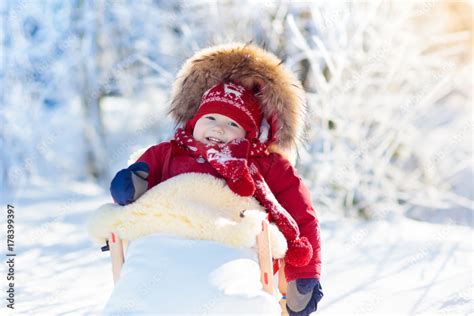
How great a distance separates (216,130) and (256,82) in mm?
318

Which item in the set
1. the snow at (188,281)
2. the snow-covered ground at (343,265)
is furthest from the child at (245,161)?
the snow-covered ground at (343,265)

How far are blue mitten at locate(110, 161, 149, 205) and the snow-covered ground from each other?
0.93m

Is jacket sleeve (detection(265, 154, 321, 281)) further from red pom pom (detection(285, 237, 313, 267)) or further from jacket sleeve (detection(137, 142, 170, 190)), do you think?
jacket sleeve (detection(137, 142, 170, 190))

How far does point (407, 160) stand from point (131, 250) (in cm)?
411

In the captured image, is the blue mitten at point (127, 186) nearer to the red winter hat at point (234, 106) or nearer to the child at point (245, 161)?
the child at point (245, 161)

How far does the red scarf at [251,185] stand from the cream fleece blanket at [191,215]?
1.5 inches

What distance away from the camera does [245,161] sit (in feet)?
7.14

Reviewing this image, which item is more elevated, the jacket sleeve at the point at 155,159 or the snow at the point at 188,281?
the jacket sleeve at the point at 155,159

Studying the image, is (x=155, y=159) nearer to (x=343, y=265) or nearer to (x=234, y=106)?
(x=234, y=106)

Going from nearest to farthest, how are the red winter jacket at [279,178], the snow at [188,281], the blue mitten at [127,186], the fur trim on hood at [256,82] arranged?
the snow at [188,281] → the blue mitten at [127,186] → the red winter jacket at [279,178] → the fur trim on hood at [256,82]

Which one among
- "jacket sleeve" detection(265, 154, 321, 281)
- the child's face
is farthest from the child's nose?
"jacket sleeve" detection(265, 154, 321, 281)

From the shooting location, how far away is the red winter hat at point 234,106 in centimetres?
233

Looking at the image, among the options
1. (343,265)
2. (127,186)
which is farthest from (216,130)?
(343,265)

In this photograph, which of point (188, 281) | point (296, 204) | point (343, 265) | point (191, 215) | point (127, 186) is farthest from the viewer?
point (343, 265)
